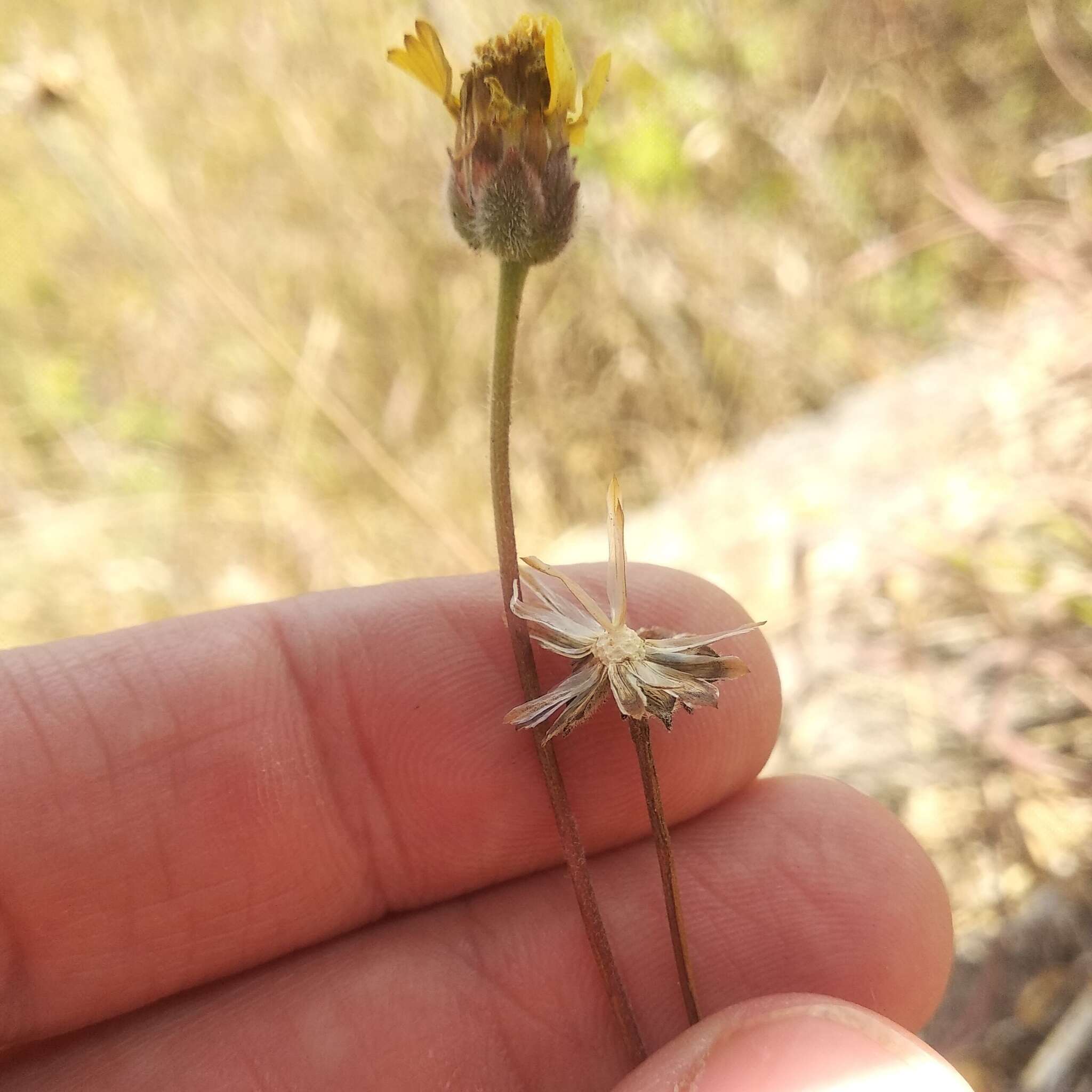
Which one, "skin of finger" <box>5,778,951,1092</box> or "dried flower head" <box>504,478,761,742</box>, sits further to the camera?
"skin of finger" <box>5,778,951,1092</box>

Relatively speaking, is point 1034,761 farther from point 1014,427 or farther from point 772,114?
point 772,114

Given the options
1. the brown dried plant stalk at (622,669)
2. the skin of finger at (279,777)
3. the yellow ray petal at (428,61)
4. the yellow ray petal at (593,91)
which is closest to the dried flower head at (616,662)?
the brown dried plant stalk at (622,669)

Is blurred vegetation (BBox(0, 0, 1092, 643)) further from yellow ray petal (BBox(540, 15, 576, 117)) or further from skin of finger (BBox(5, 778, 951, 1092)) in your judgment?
yellow ray petal (BBox(540, 15, 576, 117))

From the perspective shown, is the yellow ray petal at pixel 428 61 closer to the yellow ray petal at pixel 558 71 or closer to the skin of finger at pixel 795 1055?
the yellow ray petal at pixel 558 71

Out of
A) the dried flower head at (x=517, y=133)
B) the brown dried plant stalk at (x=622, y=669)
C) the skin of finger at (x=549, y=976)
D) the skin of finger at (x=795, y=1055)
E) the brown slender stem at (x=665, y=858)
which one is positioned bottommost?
the skin of finger at (x=549, y=976)

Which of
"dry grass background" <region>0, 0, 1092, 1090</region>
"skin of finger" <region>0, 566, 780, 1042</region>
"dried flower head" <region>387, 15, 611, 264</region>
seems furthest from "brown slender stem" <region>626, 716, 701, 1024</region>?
"dry grass background" <region>0, 0, 1092, 1090</region>

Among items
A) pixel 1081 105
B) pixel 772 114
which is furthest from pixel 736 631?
pixel 1081 105
